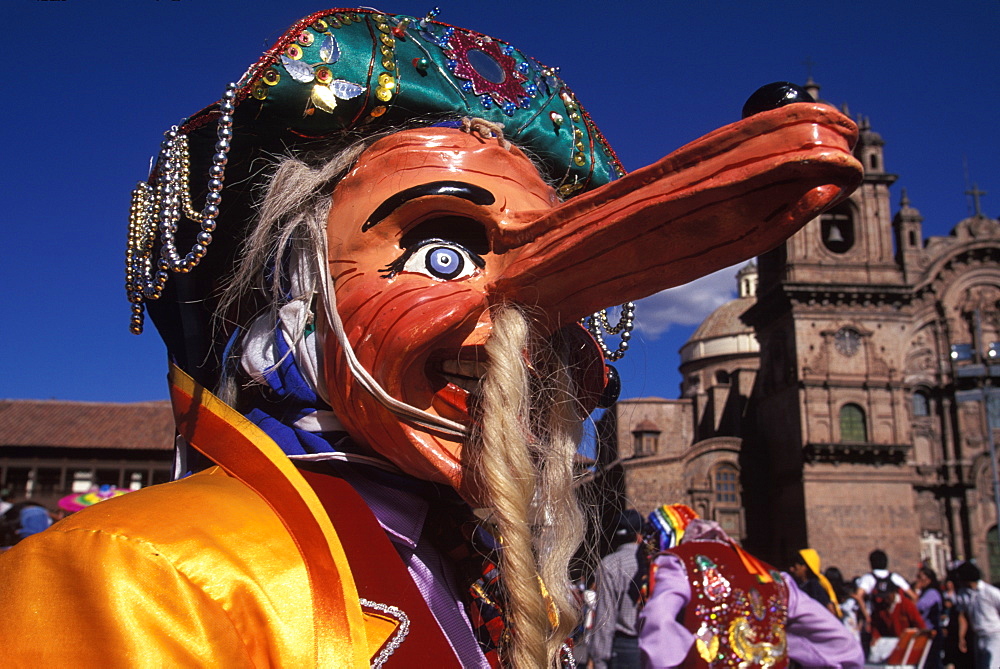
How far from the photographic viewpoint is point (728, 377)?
135 feet

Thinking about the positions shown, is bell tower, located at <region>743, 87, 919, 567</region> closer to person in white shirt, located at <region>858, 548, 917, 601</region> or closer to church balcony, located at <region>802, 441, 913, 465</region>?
church balcony, located at <region>802, 441, 913, 465</region>

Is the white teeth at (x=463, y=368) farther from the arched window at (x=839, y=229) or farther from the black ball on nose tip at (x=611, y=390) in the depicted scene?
the arched window at (x=839, y=229)

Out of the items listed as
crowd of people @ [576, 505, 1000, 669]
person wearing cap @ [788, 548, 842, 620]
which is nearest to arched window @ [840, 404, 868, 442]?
person wearing cap @ [788, 548, 842, 620]

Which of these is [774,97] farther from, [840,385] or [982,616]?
[840,385]

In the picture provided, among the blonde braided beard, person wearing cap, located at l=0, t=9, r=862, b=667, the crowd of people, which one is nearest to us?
person wearing cap, located at l=0, t=9, r=862, b=667

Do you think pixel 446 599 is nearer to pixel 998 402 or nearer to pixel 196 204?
pixel 196 204

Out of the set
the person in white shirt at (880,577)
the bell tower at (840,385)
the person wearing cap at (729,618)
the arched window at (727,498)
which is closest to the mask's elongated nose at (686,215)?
the person wearing cap at (729,618)

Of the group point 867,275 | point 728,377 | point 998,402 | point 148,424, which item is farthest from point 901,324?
point 148,424

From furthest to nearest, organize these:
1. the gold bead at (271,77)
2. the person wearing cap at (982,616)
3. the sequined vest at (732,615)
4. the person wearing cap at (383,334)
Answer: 1. the person wearing cap at (982,616)
2. the sequined vest at (732,615)
3. the gold bead at (271,77)
4. the person wearing cap at (383,334)

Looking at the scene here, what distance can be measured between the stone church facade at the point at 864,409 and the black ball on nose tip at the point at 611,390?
25224 mm

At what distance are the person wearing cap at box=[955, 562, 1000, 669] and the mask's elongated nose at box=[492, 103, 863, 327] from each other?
320 inches

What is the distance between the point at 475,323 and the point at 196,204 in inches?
31.3

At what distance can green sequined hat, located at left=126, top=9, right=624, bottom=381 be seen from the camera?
A: 5.23 feet

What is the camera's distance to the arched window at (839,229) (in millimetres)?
29734
